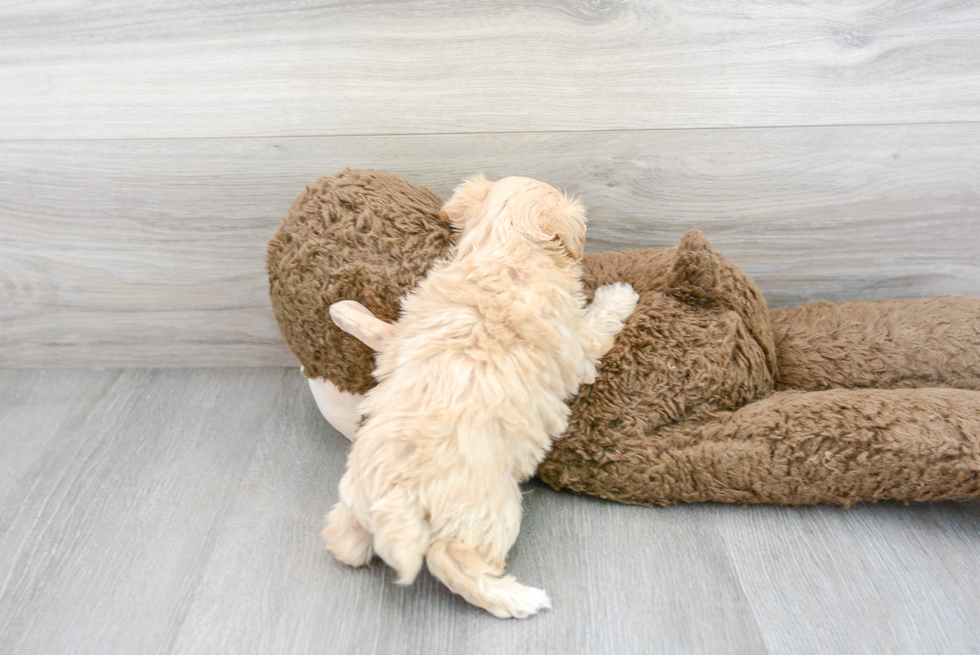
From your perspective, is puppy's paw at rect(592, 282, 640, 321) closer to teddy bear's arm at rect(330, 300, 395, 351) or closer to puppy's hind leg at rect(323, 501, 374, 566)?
teddy bear's arm at rect(330, 300, 395, 351)

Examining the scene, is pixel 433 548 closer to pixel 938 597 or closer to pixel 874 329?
pixel 938 597

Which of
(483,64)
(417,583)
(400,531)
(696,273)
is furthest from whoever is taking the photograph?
(483,64)

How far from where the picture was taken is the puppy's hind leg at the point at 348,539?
2.83 feet

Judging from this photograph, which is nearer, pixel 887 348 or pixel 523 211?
pixel 523 211

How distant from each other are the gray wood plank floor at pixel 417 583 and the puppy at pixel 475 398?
0.06m

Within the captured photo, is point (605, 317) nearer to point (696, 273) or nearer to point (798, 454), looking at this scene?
point (696, 273)

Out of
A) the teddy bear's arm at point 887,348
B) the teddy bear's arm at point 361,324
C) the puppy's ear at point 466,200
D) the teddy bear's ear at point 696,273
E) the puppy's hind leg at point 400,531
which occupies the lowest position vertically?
the puppy's hind leg at point 400,531

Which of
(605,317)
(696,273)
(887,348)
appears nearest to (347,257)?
(605,317)

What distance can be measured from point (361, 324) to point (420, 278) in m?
0.11

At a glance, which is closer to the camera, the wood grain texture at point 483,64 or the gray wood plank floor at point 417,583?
the gray wood plank floor at point 417,583

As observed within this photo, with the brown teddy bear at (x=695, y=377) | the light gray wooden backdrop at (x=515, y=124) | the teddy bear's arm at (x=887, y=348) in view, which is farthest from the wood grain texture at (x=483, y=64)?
the teddy bear's arm at (x=887, y=348)

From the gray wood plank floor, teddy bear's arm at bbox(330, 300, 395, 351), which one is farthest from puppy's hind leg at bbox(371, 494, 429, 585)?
teddy bear's arm at bbox(330, 300, 395, 351)

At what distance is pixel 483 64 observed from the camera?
3.61 feet

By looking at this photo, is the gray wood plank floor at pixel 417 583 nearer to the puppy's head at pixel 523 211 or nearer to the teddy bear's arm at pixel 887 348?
the teddy bear's arm at pixel 887 348
